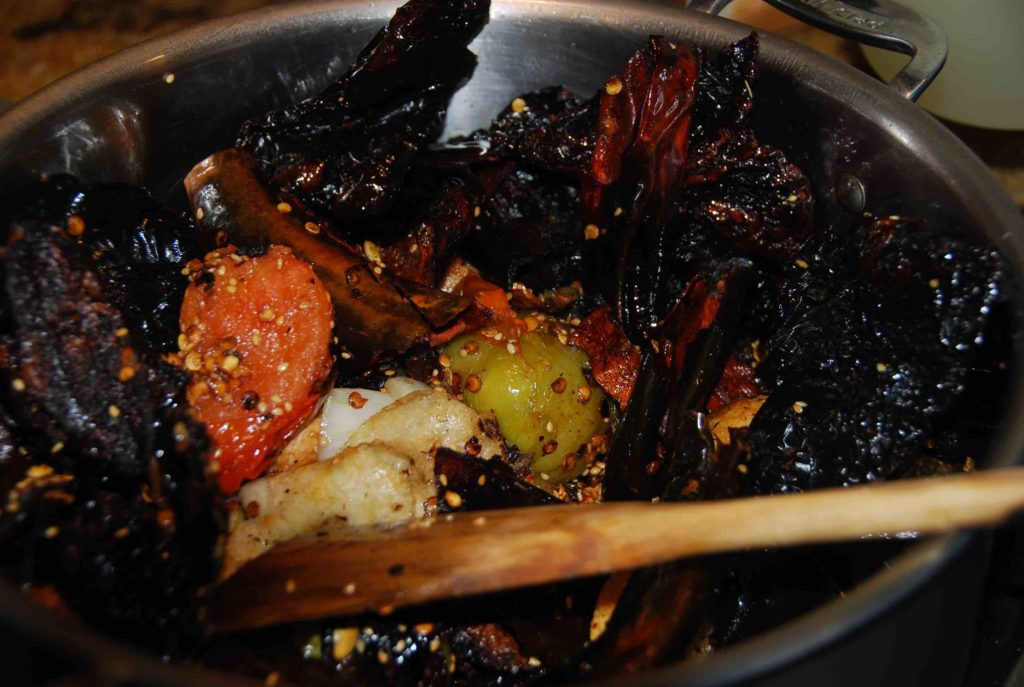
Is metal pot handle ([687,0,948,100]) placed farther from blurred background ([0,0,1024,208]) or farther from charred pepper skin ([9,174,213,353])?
charred pepper skin ([9,174,213,353])

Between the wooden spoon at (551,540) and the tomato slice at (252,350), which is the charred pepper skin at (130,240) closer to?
the tomato slice at (252,350)

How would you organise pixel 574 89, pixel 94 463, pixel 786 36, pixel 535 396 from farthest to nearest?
pixel 786 36, pixel 574 89, pixel 535 396, pixel 94 463

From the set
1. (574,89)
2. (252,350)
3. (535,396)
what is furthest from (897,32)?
(252,350)

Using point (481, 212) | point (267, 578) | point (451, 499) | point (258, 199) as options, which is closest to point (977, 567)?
point (451, 499)

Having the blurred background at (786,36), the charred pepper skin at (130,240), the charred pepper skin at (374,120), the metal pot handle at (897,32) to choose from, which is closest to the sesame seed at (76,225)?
the charred pepper skin at (130,240)

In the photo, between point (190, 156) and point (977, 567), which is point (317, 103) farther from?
point (977, 567)

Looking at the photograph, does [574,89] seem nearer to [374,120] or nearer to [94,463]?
[374,120]

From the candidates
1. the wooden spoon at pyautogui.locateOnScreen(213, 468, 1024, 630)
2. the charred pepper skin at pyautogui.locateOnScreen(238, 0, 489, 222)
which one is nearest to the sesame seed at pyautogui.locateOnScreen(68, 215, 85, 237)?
the charred pepper skin at pyautogui.locateOnScreen(238, 0, 489, 222)
